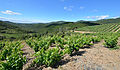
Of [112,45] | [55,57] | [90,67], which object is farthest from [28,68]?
[112,45]

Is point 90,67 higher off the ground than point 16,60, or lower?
lower

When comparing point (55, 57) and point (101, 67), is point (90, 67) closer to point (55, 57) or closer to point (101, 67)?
point (101, 67)

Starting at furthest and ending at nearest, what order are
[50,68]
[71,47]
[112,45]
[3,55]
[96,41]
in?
1. [96,41]
2. [112,45]
3. [3,55]
4. [71,47]
5. [50,68]

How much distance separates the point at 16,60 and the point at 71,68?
3.85 m

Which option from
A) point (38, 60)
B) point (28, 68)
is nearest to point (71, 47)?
point (38, 60)

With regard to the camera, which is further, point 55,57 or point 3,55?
point 3,55

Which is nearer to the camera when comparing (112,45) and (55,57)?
(55,57)

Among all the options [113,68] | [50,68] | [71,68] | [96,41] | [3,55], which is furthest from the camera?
[96,41]

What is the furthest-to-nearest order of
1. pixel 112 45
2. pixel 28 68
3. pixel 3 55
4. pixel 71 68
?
pixel 112 45 → pixel 3 55 → pixel 28 68 → pixel 71 68

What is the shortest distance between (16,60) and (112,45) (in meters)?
10.9

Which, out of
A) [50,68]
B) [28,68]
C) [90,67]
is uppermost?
[90,67]

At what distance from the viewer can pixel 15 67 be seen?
4.91 m

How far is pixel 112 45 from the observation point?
9547 millimetres

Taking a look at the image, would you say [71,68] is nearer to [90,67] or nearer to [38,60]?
[90,67]
